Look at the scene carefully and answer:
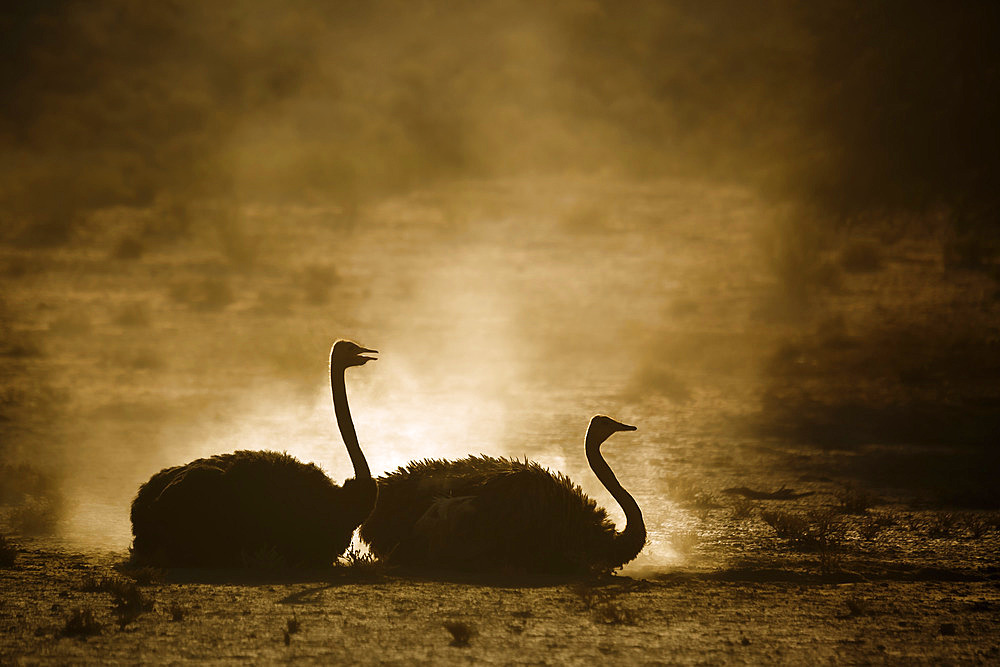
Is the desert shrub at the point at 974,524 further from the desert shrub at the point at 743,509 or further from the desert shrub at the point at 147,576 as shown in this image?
the desert shrub at the point at 147,576

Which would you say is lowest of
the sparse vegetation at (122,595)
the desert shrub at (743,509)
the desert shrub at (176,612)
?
the desert shrub at (176,612)

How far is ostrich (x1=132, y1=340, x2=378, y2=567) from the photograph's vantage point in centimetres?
959

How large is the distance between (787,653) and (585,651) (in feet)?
4.05

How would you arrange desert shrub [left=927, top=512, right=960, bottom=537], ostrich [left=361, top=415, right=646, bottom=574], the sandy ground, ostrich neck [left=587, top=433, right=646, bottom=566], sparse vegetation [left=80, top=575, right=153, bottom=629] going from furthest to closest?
desert shrub [left=927, top=512, right=960, bottom=537], ostrich neck [left=587, top=433, right=646, bottom=566], ostrich [left=361, top=415, right=646, bottom=574], sparse vegetation [left=80, top=575, right=153, bottom=629], the sandy ground

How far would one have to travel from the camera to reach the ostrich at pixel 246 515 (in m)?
9.59

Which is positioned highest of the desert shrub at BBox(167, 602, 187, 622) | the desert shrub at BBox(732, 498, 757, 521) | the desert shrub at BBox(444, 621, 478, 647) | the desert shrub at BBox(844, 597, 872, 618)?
the desert shrub at BBox(732, 498, 757, 521)

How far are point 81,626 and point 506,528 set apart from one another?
380 cm

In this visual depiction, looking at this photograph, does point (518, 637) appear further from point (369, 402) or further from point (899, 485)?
point (369, 402)

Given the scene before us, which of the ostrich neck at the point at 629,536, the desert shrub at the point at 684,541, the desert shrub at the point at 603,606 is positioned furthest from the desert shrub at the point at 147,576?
the desert shrub at the point at 684,541

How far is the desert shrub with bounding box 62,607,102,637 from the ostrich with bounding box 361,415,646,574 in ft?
11.1

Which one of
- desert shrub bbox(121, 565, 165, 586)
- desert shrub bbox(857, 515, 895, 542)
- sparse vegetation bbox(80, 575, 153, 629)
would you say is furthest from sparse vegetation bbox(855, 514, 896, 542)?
sparse vegetation bbox(80, 575, 153, 629)

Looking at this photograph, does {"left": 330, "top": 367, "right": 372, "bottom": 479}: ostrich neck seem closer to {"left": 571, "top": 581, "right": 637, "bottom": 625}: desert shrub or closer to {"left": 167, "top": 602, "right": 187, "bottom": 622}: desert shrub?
{"left": 571, "top": 581, "right": 637, "bottom": 625}: desert shrub

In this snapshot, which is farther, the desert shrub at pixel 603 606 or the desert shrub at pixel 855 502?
the desert shrub at pixel 855 502

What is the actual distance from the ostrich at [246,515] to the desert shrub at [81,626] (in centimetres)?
229
